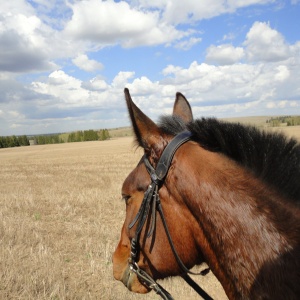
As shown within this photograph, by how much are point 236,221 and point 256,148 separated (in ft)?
1.60

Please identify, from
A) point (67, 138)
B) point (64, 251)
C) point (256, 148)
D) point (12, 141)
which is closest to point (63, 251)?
point (64, 251)

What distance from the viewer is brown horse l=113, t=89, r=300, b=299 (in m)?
1.82

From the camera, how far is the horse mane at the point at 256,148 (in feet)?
6.54

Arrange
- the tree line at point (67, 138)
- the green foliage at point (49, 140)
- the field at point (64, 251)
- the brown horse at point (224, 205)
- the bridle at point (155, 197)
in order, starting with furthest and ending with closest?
the green foliage at point (49, 140) → the tree line at point (67, 138) → the field at point (64, 251) → the bridle at point (155, 197) → the brown horse at point (224, 205)

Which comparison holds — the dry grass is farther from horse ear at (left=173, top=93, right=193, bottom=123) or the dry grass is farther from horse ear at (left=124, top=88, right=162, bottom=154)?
horse ear at (left=173, top=93, right=193, bottom=123)

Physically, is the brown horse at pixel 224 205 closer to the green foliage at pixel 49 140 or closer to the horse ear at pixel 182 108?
the horse ear at pixel 182 108

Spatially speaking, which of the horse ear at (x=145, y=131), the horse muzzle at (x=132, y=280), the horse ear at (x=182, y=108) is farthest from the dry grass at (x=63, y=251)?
the horse muzzle at (x=132, y=280)

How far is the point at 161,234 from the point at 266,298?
771mm

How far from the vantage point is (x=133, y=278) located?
2588 millimetres

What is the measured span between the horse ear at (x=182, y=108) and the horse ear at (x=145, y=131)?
622 millimetres

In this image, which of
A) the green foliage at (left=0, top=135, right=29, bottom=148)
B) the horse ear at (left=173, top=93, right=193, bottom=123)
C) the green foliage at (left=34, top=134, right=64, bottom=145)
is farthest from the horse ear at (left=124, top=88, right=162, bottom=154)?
the green foliage at (left=34, top=134, right=64, bottom=145)

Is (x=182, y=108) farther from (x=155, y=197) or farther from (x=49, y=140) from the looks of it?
(x=49, y=140)

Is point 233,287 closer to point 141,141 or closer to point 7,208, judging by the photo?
point 141,141

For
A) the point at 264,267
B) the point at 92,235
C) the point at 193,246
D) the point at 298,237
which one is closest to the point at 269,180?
the point at 298,237
